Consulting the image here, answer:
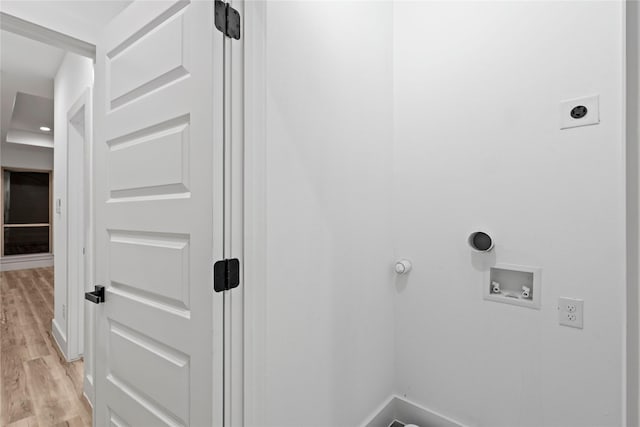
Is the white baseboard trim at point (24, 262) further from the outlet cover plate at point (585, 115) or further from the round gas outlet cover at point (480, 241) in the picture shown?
the outlet cover plate at point (585, 115)

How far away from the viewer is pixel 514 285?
4.87 ft

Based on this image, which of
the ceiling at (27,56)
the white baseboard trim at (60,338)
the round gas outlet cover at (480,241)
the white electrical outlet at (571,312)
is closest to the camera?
the white electrical outlet at (571,312)

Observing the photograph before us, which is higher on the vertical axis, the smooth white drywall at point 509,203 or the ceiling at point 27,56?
the ceiling at point 27,56

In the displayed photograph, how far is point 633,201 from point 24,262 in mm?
8641

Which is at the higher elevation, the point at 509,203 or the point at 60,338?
the point at 509,203

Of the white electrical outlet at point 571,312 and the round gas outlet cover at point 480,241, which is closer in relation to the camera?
the white electrical outlet at point 571,312

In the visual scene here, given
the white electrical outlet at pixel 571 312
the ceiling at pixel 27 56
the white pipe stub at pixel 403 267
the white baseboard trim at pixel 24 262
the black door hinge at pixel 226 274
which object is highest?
the ceiling at pixel 27 56

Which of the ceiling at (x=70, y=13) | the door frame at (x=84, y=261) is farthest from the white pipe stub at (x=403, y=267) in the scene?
the ceiling at (x=70, y=13)

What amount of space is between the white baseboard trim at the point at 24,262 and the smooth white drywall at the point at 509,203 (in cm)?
765

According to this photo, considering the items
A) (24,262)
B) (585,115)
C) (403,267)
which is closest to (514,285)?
(403,267)

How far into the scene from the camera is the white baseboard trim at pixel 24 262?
19.8 feet

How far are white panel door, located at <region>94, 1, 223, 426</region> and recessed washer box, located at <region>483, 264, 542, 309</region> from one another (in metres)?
1.25

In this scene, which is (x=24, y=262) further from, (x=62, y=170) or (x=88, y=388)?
(x=88, y=388)

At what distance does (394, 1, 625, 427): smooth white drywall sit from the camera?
125 cm
